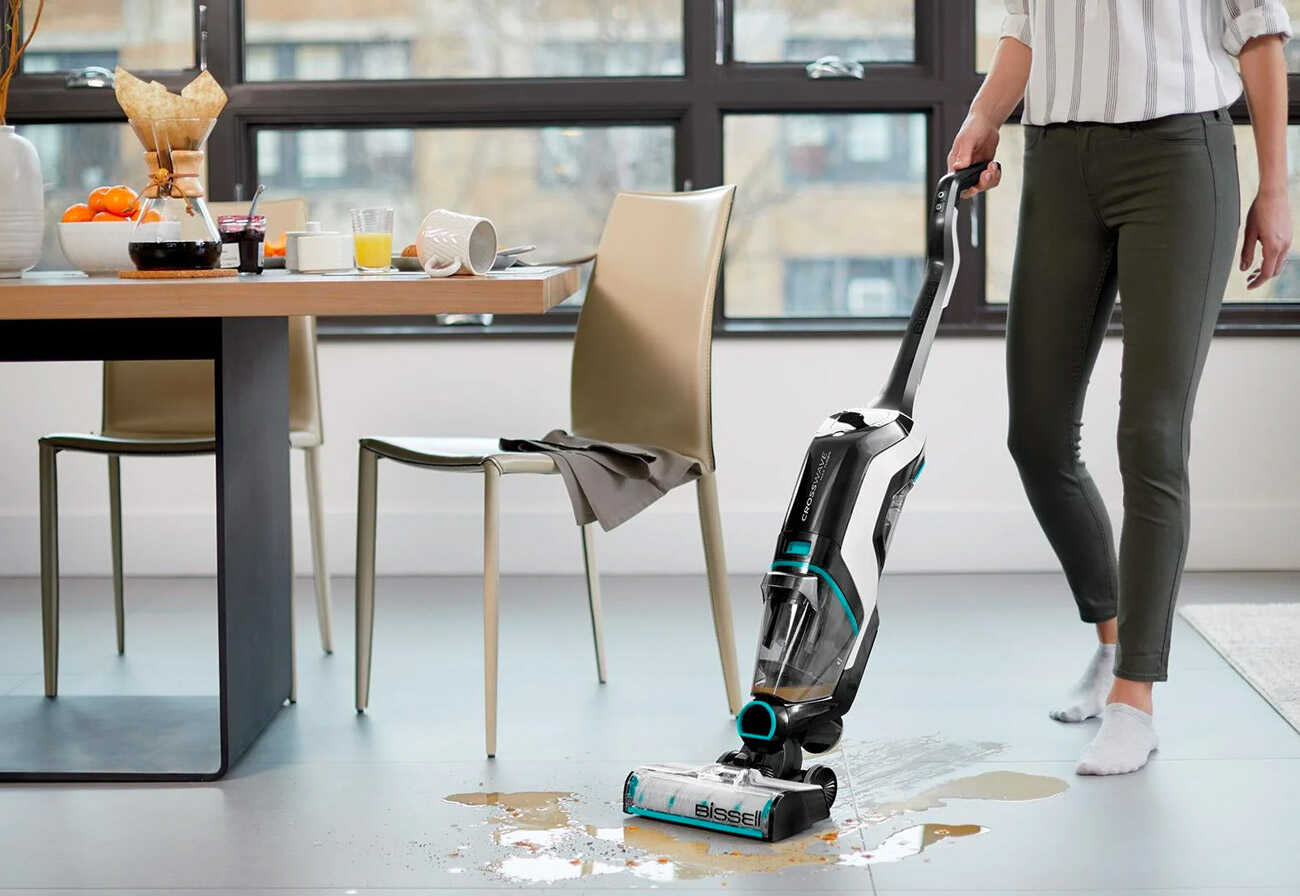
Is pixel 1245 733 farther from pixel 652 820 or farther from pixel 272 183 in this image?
pixel 272 183

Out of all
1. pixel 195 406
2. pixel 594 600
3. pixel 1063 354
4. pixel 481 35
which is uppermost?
pixel 481 35

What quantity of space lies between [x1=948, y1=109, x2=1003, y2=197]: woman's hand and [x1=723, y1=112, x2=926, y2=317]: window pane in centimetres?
149

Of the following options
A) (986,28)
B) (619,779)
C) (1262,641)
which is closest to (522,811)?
(619,779)

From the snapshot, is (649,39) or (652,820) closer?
(652,820)

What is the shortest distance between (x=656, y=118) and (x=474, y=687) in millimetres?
1704

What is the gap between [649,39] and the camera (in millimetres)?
3967

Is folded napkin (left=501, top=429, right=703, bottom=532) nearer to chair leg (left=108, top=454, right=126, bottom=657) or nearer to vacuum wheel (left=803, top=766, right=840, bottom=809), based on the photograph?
vacuum wheel (left=803, top=766, right=840, bottom=809)

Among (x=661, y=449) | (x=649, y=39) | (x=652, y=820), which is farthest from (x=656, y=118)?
(x=652, y=820)

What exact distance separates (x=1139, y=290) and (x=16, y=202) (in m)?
1.69

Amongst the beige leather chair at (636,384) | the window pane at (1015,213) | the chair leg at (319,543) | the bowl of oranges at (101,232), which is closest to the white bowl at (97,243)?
the bowl of oranges at (101,232)

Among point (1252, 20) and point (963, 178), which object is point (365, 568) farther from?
point (1252, 20)

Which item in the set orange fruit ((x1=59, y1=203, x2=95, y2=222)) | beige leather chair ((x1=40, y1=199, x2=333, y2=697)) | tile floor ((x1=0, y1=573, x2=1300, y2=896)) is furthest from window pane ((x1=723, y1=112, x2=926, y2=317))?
orange fruit ((x1=59, y1=203, x2=95, y2=222))

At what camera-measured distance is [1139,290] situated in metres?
2.28

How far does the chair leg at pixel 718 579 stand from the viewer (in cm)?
261
